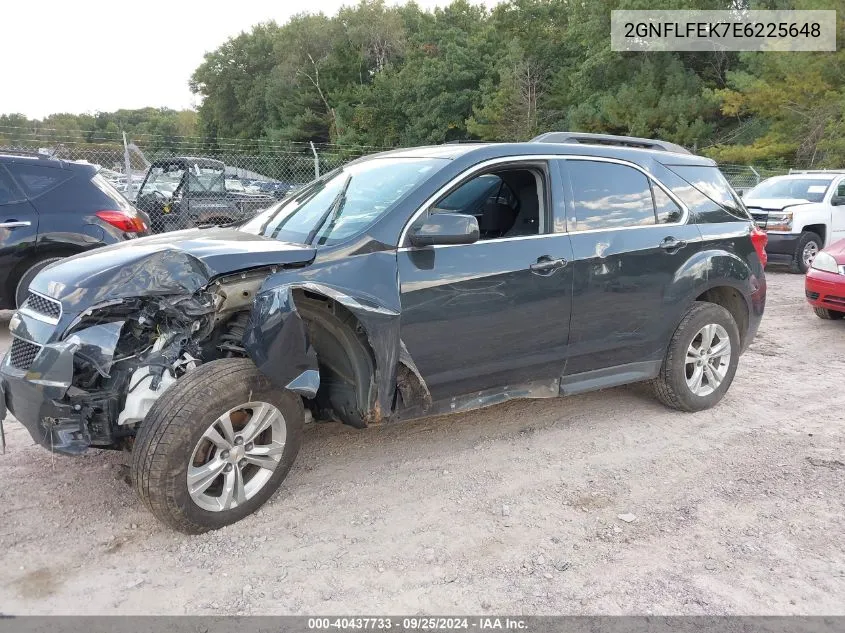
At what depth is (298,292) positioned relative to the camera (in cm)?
319

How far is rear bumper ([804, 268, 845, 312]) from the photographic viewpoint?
7.11 metres

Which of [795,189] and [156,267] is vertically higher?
[795,189]

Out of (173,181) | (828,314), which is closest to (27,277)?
(173,181)

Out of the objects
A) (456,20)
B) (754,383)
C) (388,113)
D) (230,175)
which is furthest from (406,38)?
(754,383)

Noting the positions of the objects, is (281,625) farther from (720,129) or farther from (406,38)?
(406,38)

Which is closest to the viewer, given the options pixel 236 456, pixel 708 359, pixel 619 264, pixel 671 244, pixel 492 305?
pixel 236 456

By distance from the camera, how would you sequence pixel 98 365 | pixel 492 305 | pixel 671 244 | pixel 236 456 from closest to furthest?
pixel 98 365 → pixel 236 456 → pixel 492 305 → pixel 671 244

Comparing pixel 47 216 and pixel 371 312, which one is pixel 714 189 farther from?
pixel 47 216

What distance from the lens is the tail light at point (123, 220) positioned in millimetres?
6570

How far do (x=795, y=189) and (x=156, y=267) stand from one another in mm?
12448

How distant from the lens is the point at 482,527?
3.20 meters

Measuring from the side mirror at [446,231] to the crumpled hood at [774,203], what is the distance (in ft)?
32.9

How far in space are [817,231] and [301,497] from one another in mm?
11321

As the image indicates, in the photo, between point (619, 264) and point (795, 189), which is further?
point (795, 189)
